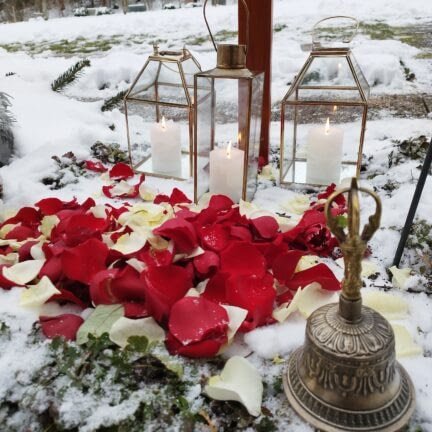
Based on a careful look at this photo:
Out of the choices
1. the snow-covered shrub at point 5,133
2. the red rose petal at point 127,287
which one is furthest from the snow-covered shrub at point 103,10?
the red rose petal at point 127,287

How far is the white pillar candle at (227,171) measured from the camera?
129cm

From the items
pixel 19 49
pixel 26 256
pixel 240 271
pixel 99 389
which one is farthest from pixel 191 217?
pixel 19 49

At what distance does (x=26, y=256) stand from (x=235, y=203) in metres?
0.55

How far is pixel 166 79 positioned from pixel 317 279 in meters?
0.88

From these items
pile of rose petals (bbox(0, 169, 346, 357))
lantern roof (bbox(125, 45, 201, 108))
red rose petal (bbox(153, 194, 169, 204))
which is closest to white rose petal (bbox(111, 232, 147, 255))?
pile of rose petals (bbox(0, 169, 346, 357))

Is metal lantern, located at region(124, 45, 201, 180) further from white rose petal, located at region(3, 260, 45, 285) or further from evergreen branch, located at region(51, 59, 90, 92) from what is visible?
white rose petal, located at region(3, 260, 45, 285)

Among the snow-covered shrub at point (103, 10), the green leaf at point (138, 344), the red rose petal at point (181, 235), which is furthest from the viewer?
the snow-covered shrub at point (103, 10)

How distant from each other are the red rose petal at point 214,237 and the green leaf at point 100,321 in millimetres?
227

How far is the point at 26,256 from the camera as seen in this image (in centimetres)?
104

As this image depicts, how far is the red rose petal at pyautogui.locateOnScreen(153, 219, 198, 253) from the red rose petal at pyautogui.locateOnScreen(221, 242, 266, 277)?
0.08 meters

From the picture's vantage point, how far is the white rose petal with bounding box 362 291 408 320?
2.88ft

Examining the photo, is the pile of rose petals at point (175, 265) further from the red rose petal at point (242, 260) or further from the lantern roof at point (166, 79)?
the lantern roof at point (166, 79)

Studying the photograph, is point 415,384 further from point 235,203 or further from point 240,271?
point 235,203

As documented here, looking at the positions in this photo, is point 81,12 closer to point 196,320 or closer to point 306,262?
point 306,262
